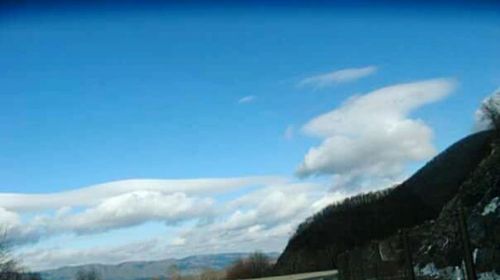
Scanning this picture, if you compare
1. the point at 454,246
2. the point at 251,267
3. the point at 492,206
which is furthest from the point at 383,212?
the point at 492,206

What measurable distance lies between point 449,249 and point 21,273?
148 feet

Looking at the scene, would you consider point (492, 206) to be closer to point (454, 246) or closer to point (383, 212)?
point (454, 246)

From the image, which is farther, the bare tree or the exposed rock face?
the bare tree

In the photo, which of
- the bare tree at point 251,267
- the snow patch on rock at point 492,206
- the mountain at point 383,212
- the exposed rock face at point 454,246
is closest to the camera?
the exposed rock face at point 454,246

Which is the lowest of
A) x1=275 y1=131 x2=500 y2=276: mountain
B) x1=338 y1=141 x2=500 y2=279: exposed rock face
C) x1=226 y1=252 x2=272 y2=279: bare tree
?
x1=338 y1=141 x2=500 y2=279: exposed rock face

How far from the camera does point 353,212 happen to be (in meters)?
171

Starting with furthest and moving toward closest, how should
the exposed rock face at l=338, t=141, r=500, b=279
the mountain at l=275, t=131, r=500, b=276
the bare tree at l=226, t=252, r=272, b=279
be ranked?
the bare tree at l=226, t=252, r=272, b=279 → the mountain at l=275, t=131, r=500, b=276 → the exposed rock face at l=338, t=141, r=500, b=279

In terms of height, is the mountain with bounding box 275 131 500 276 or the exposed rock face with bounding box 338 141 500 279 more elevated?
the mountain with bounding box 275 131 500 276

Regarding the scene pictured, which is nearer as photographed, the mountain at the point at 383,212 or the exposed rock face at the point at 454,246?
the exposed rock face at the point at 454,246

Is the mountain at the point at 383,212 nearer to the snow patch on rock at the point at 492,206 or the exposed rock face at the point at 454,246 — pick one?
the exposed rock face at the point at 454,246

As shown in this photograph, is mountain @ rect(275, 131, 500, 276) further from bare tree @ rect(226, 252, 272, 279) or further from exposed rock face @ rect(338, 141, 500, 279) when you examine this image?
exposed rock face @ rect(338, 141, 500, 279)

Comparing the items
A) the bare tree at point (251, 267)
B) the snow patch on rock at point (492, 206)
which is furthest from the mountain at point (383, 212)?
the snow patch on rock at point (492, 206)

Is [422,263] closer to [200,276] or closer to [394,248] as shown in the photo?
[394,248]

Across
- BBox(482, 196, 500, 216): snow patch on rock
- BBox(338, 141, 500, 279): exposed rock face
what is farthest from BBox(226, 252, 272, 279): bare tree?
BBox(482, 196, 500, 216): snow patch on rock
